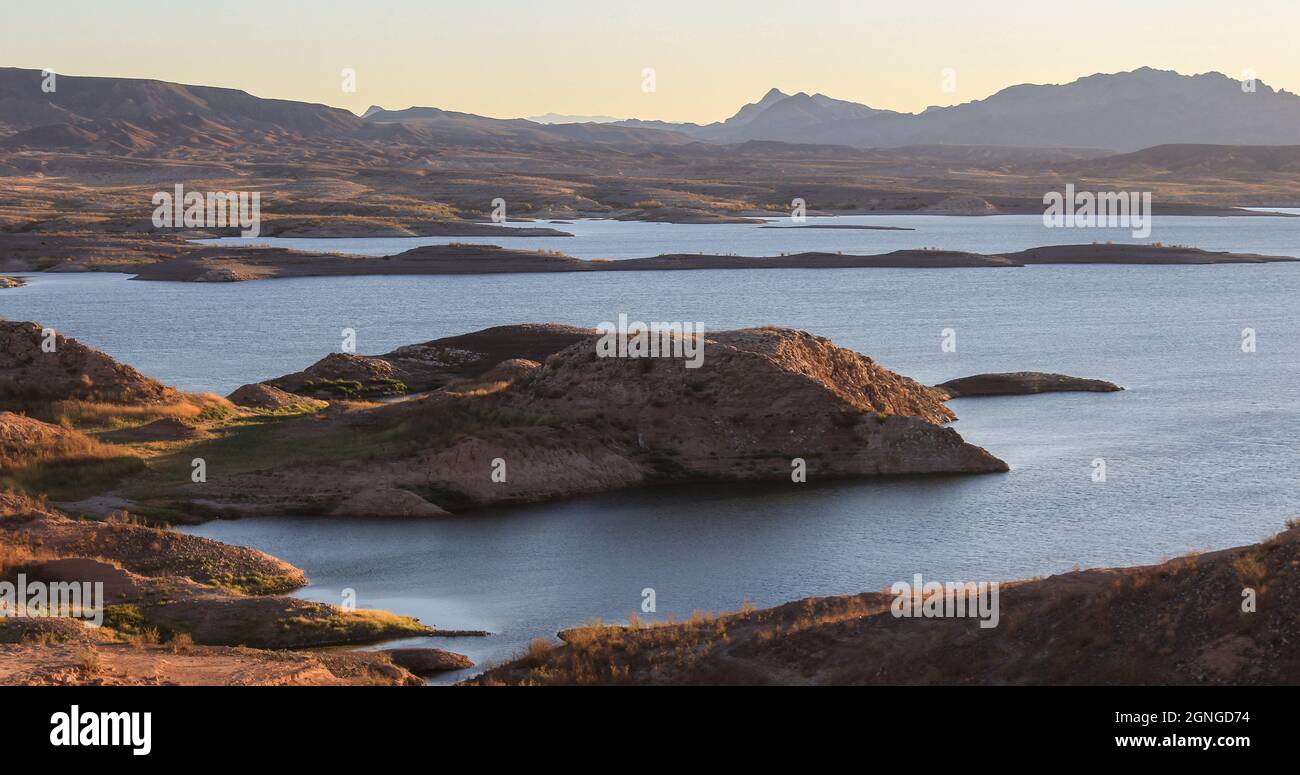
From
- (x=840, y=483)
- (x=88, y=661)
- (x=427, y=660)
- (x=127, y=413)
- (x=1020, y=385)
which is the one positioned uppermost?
(x=127, y=413)

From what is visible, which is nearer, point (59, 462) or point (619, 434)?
point (59, 462)

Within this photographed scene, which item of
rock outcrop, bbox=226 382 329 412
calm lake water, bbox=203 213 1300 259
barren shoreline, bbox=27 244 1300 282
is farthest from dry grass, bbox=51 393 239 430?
calm lake water, bbox=203 213 1300 259

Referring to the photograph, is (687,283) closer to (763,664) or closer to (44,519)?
(44,519)

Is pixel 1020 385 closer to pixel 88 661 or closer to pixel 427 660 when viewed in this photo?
pixel 427 660

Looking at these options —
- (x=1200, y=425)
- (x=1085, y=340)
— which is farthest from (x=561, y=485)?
(x=1085, y=340)
